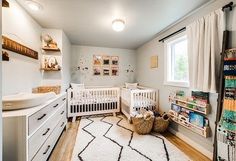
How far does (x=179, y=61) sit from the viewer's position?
8.70 ft

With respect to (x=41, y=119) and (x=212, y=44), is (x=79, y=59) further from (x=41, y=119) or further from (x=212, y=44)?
(x=212, y=44)

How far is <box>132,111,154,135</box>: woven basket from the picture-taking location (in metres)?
2.46

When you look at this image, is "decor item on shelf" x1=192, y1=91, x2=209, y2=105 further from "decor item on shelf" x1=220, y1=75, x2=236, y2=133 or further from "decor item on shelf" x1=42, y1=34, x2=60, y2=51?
"decor item on shelf" x1=42, y1=34, x2=60, y2=51

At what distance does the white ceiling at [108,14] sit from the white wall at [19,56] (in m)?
0.18

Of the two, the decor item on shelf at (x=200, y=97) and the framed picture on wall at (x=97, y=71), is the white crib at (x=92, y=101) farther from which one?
the decor item on shelf at (x=200, y=97)

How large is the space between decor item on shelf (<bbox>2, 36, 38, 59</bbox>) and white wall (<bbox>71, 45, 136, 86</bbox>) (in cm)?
192

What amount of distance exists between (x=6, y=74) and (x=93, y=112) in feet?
7.38

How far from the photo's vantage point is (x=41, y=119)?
1.42m

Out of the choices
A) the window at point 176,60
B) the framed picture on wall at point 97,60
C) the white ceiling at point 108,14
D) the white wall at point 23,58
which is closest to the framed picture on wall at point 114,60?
the framed picture on wall at point 97,60

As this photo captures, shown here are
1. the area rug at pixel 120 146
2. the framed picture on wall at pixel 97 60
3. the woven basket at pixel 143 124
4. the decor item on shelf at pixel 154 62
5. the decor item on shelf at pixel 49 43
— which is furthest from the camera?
the framed picture on wall at pixel 97 60

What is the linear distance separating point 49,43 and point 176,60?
2.67 metres

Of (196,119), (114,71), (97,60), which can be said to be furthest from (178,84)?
(97,60)

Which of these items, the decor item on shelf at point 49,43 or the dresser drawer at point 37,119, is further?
the decor item on shelf at point 49,43

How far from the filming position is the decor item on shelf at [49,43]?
8.65 ft
